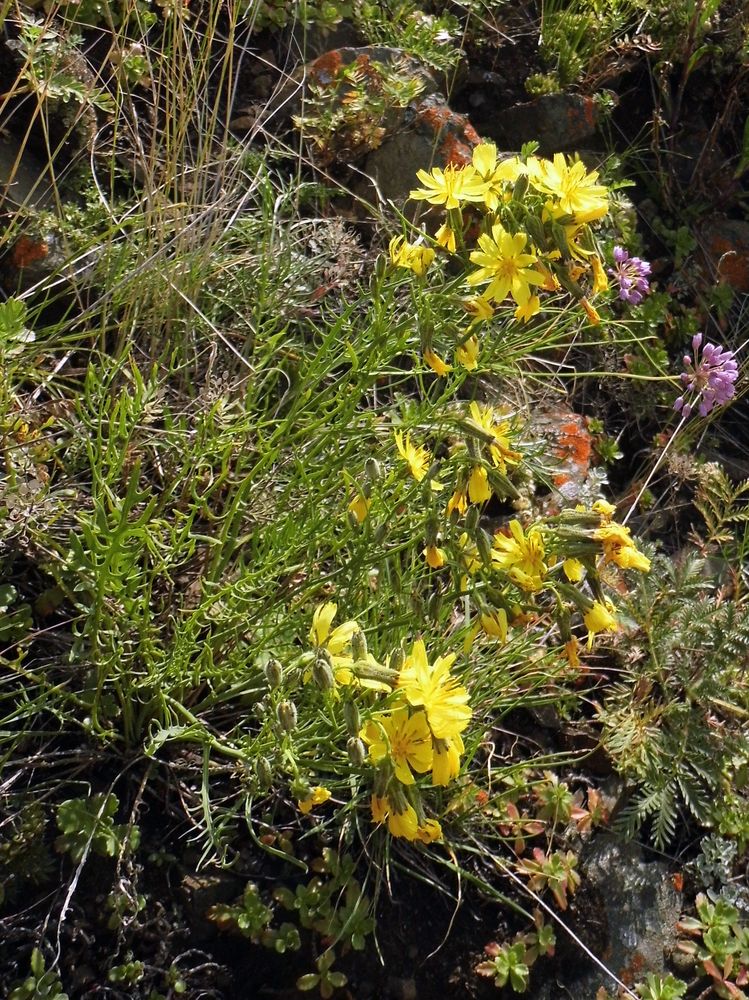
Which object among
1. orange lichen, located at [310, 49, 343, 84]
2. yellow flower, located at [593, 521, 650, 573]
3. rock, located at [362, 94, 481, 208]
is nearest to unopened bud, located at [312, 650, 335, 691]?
yellow flower, located at [593, 521, 650, 573]

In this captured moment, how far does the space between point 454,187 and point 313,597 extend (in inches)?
36.6

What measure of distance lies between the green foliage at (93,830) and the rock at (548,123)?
253cm

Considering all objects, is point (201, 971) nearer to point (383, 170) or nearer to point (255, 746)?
point (255, 746)

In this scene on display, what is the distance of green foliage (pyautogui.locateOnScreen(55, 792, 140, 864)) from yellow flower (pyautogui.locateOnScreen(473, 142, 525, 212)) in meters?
1.25

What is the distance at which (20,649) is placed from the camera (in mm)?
1829

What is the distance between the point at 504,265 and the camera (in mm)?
1438

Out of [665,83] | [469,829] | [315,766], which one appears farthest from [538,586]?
[665,83]

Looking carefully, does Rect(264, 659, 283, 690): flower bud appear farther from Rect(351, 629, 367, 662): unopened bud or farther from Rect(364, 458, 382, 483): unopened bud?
Rect(364, 458, 382, 483): unopened bud

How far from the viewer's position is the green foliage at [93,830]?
1.75m

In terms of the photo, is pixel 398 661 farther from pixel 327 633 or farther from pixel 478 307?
pixel 478 307

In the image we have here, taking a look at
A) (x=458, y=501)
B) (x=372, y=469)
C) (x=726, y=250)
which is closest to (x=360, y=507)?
(x=372, y=469)

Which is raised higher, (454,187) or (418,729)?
(454,187)

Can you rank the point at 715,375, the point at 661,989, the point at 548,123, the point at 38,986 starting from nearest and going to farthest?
the point at 38,986
the point at 661,989
the point at 715,375
the point at 548,123

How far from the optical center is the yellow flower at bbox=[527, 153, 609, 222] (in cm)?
143
